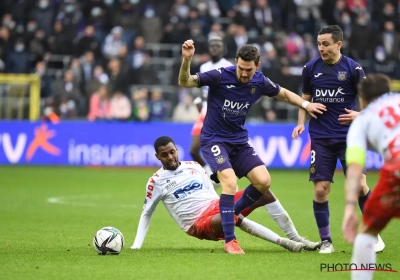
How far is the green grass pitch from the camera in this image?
7.87 m

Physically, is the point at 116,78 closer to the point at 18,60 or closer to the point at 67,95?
the point at 67,95

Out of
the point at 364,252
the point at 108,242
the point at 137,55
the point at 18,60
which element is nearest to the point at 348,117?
the point at 108,242

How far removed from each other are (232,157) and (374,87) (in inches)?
140

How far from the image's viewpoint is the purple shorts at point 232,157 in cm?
950

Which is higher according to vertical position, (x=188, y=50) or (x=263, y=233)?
(x=188, y=50)

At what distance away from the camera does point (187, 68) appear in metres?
9.16

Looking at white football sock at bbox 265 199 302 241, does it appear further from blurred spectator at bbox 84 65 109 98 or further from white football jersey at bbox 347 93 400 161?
blurred spectator at bbox 84 65 109 98

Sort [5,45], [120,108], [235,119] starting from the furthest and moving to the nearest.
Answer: [5,45]
[120,108]
[235,119]

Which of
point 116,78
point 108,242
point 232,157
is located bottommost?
point 108,242

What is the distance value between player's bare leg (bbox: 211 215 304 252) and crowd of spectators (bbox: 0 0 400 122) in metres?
13.9

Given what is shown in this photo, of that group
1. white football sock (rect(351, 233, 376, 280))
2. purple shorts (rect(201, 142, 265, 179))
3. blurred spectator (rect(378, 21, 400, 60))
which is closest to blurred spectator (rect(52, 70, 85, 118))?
blurred spectator (rect(378, 21, 400, 60))

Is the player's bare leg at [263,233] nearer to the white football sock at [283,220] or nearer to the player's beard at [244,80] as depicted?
the white football sock at [283,220]

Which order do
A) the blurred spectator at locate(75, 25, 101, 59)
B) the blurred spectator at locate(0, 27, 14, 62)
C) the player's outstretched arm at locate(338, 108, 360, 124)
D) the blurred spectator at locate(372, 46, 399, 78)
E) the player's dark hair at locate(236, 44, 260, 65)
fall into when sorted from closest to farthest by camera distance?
the player's outstretched arm at locate(338, 108, 360, 124) < the player's dark hair at locate(236, 44, 260, 65) < the blurred spectator at locate(0, 27, 14, 62) < the blurred spectator at locate(75, 25, 101, 59) < the blurred spectator at locate(372, 46, 399, 78)

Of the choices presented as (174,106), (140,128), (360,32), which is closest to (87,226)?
(140,128)
